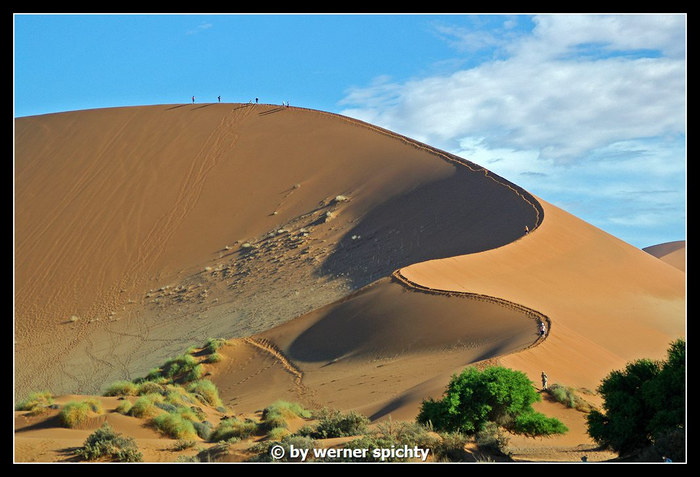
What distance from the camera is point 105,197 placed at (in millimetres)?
55031

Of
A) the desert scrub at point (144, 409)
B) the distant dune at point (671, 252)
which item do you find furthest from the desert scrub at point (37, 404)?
the distant dune at point (671, 252)

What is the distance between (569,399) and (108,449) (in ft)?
38.4

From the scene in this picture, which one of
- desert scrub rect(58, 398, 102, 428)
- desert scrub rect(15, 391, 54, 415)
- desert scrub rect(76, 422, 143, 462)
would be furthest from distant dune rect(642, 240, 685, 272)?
desert scrub rect(76, 422, 143, 462)

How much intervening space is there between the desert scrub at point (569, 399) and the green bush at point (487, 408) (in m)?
2.30

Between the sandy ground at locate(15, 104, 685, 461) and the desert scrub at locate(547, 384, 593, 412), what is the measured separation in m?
0.40

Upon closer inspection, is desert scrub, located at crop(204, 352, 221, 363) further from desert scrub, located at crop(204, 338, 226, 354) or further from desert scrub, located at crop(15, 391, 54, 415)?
desert scrub, located at crop(15, 391, 54, 415)

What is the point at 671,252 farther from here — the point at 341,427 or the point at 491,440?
the point at 341,427

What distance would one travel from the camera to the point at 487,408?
60.5ft

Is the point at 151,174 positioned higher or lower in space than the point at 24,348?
higher

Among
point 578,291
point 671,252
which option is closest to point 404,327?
point 578,291

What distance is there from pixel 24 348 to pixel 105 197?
54.7 feet

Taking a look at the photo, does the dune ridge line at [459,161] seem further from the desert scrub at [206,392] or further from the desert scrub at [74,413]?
the desert scrub at [74,413]
